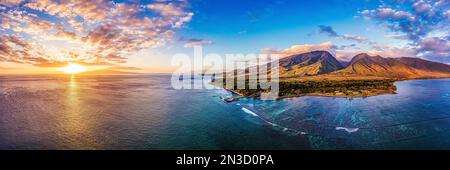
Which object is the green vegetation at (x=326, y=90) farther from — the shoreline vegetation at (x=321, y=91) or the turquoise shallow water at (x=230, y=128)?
the turquoise shallow water at (x=230, y=128)

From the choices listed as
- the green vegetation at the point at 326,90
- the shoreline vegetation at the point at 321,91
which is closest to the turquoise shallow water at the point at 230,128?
the shoreline vegetation at the point at 321,91

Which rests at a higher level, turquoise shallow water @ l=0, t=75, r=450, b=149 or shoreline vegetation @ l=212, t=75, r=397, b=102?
shoreline vegetation @ l=212, t=75, r=397, b=102

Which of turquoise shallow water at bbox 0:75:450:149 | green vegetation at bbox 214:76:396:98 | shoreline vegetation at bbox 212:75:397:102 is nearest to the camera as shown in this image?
turquoise shallow water at bbox 0:75:450:149

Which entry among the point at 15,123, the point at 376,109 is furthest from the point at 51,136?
the point at 376,109

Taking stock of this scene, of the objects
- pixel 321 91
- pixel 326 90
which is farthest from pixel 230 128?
pixel 326 90

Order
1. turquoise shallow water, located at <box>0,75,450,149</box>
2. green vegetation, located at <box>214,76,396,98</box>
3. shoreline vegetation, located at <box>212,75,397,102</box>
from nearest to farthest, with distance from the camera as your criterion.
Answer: turquoise shallow water, located at <box>0,75,450,149</box> → shoreline vegetation, located at <box>212,75,397,102</box> → green vegetation, located at <box>214,76,396,98</box>

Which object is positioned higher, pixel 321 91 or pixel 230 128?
pixel 321 91

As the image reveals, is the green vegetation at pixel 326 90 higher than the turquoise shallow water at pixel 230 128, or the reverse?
the green vegetation at pixel 326 90

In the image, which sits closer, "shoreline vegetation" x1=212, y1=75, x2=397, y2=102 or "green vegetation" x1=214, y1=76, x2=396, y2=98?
"shoreline vegetation" x1=212, y1=75, x2=397, y2=102

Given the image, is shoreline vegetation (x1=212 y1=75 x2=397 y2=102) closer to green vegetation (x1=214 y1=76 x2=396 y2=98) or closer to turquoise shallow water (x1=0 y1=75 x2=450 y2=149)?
green vegetation (x1=214 y1=76 x2=396 y2=98)

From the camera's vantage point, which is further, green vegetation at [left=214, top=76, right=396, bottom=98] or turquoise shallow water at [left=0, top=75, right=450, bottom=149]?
green vegetation at [left=214, top=76, right=396, bottom=98]

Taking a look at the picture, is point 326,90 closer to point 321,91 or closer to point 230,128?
point 321,91

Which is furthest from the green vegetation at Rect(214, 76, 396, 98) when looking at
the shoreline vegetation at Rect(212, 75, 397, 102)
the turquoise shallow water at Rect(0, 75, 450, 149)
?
the turquoise shallow water at Rect(0, 75, 450, 149)

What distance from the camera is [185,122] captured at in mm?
55188
